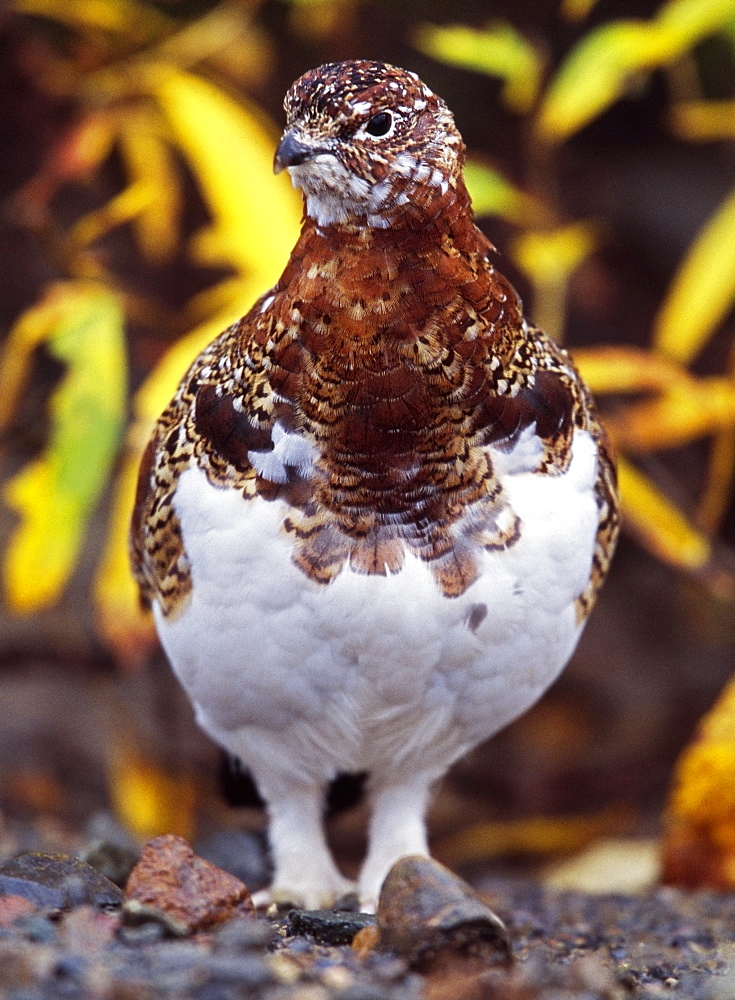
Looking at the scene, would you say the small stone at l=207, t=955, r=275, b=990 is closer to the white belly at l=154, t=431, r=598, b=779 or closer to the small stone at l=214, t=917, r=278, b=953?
the small stone at l=214, t=917, r=278, b=953

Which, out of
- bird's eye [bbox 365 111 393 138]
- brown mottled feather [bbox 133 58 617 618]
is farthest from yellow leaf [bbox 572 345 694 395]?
bird's eye [bbox 365 111 393 138]

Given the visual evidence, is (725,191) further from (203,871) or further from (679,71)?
(203,871)

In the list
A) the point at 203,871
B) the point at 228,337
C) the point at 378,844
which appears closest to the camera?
the point at 203,871

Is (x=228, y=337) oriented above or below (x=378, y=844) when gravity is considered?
above

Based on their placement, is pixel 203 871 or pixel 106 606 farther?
pixel 106 606

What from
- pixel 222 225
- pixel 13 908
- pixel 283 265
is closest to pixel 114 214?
pixel 222 225

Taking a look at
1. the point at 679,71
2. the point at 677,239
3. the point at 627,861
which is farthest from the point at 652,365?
the point at 627,861

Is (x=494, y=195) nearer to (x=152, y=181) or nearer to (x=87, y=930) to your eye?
(x=152, y=181)

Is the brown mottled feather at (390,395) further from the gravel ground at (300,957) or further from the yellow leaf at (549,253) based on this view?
the yellow leaf at (549,253)
